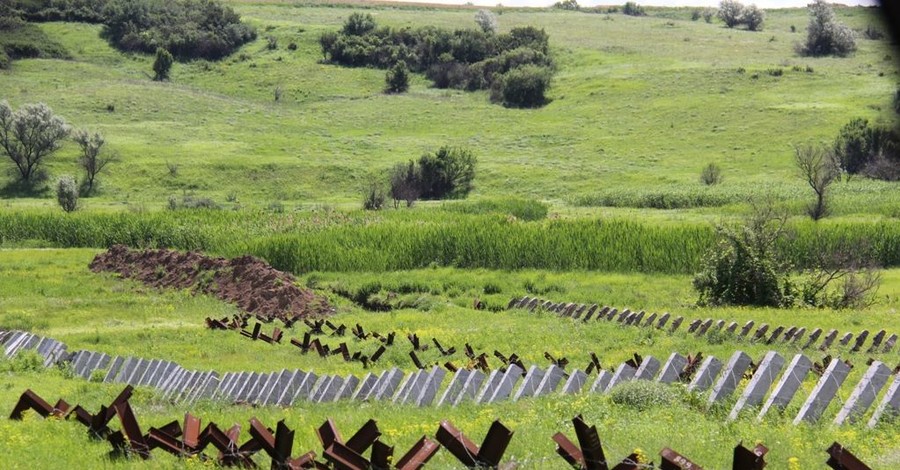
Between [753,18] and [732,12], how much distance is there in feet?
12.9

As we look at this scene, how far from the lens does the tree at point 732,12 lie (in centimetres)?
17175

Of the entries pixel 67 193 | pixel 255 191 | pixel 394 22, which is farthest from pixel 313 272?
pixel 394 22

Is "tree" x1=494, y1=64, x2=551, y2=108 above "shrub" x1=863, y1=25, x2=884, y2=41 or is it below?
below

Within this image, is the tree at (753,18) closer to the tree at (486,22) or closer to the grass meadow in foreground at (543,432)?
the tree at (486,22)

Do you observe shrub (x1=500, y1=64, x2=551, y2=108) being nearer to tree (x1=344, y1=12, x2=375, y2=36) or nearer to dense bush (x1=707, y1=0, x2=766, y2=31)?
tree (x1=344, y1=12, x2=375, y2=36)

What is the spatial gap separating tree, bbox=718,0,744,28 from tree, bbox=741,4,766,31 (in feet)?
2.52

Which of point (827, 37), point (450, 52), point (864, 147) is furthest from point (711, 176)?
point (450, 52)

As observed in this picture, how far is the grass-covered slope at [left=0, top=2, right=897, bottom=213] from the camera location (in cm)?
8688

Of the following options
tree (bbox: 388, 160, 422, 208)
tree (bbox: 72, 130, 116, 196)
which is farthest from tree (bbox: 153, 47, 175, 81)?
tree (bbox: 388, 160, 422, 208)

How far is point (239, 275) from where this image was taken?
36.0 meters

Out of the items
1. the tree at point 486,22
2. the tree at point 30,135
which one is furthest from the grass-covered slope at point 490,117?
the tree at point 486,22

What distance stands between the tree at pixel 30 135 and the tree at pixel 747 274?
2776 inches

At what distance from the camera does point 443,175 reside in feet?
287

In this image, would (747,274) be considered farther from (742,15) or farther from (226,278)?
(742,15)
